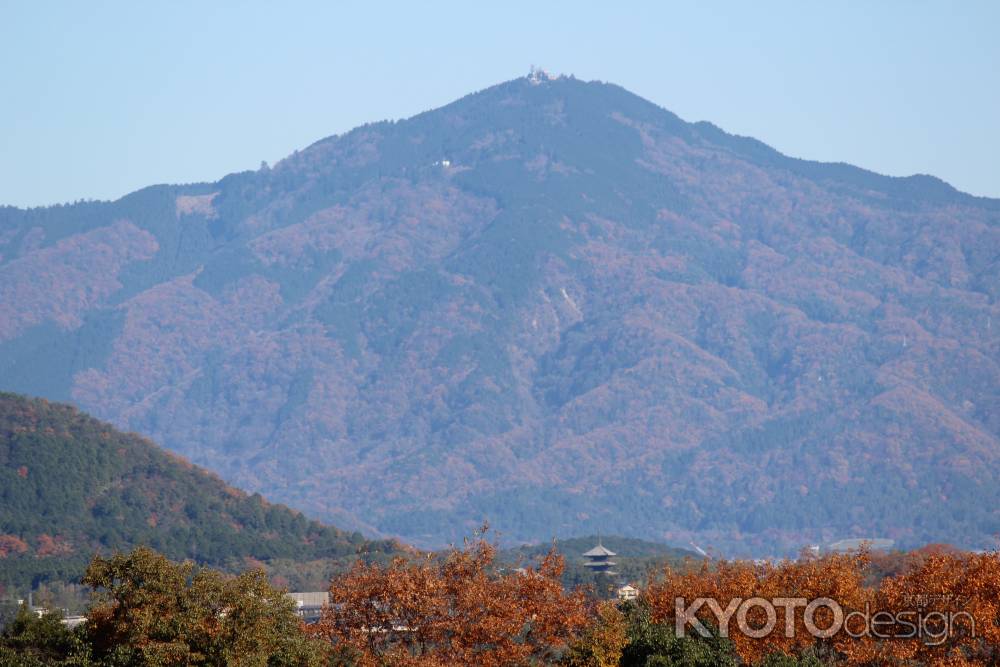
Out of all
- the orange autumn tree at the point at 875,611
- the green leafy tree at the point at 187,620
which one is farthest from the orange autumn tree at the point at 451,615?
the orange autumn tree at the point at 875,611

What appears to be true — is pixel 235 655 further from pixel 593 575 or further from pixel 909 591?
pixel 593 575

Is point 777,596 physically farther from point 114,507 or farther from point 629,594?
point 114,507

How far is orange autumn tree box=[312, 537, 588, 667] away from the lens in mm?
52219

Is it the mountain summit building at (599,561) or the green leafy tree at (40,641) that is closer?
the green leafy tree at (40,641)

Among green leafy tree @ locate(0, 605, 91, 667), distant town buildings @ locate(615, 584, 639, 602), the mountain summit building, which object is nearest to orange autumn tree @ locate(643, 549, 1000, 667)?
distant town buildings @ locate(615, 584, 639, 602)

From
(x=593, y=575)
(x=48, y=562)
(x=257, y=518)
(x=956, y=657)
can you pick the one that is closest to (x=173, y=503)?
(x=257, y=518)

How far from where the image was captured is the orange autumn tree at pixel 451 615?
52.2 m

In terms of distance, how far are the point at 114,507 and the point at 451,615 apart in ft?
419

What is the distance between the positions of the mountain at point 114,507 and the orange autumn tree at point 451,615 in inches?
4152

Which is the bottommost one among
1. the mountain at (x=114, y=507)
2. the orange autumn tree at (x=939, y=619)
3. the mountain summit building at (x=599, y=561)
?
the orange autumn tree at (x=939, y=619)

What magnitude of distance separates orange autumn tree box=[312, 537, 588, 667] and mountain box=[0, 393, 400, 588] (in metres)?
105

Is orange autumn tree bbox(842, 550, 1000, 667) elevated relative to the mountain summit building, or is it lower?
lower

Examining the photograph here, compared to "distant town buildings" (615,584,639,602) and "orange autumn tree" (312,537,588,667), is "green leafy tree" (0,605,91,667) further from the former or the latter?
"distant town buildings" (615,584,639,602)

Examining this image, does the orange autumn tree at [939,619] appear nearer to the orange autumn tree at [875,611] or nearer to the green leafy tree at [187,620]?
the orange autumn tree at [875,611]
